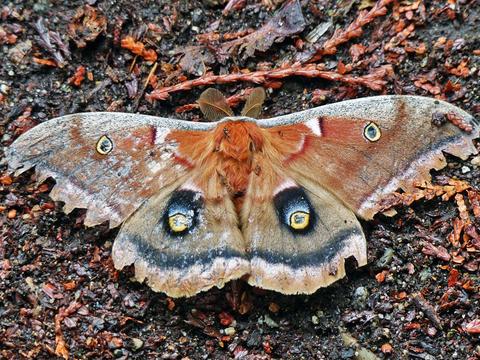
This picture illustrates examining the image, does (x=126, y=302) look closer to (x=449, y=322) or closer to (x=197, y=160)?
(x=197, y=160)

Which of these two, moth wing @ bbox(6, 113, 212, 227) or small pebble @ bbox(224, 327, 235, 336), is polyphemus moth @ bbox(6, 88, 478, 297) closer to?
moth wing @ bbox(6, 113, 212, 227)

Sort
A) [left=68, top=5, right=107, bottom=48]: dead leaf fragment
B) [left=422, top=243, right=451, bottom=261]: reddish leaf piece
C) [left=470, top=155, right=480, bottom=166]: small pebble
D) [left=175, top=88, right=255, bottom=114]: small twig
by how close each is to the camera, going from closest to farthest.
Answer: [left=422, top=243, right=451, bottom=261]: reddish leaf piece, [left=470, top=155, right=480, bottom=166]: small pebble, [left=175, top=88, right=255, bottom=114]: small twig, [left=68, top=5, right=107, bottom=48]: dead leaf fragment

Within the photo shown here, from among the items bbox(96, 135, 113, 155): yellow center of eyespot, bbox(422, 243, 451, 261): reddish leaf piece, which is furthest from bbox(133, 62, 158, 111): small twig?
bbox(422, 243, 451, 261): reddish leaf piece

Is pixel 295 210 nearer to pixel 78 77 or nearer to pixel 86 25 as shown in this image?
pixel 78 77

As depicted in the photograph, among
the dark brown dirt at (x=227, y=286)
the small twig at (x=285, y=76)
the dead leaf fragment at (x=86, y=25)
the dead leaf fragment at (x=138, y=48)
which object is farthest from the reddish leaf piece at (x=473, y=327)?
the dead leaf fragment at (x=86, y=25)

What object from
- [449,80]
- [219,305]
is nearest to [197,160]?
[219,305]

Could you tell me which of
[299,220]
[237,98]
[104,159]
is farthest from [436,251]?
[104,159]
